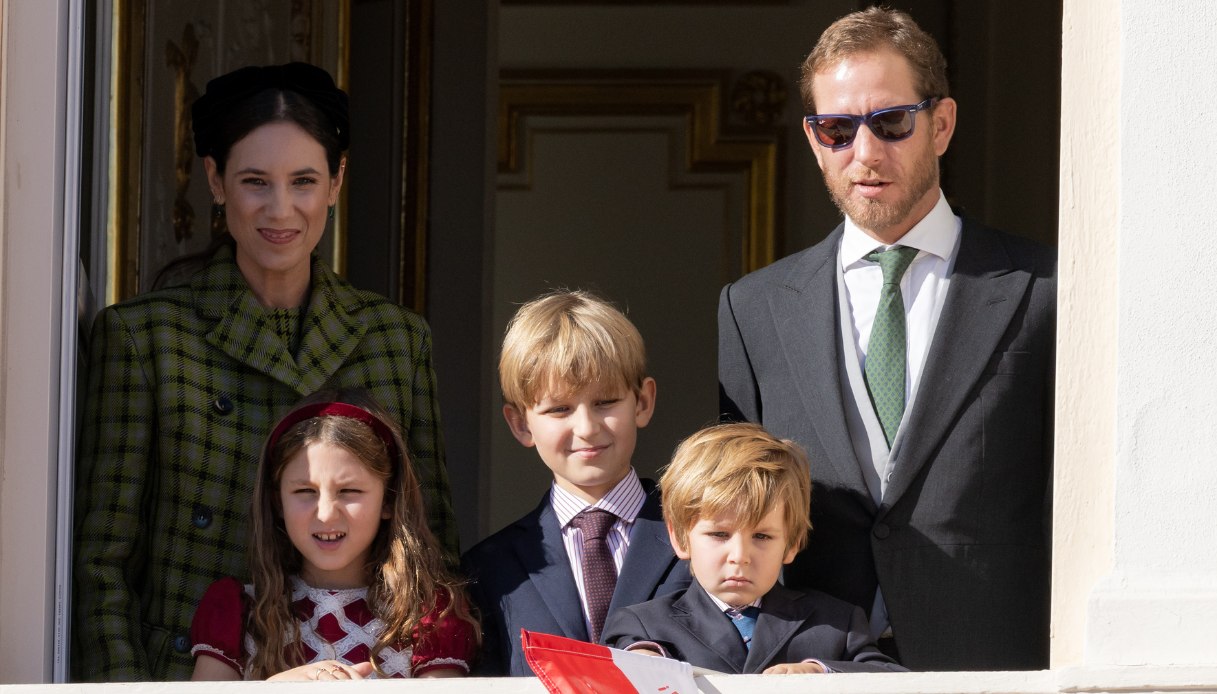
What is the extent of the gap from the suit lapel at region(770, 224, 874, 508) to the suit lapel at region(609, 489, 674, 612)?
0.27 m

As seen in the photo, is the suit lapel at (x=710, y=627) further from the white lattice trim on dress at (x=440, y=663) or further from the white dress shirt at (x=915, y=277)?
the white dress shirt at (x=915, y=277)

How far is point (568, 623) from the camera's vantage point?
2836mm

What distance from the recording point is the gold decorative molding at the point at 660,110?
660 cm

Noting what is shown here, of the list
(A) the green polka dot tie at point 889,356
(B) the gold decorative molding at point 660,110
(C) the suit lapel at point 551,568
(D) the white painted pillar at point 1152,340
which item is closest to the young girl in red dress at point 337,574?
(C) the suit lapel at point 551,568

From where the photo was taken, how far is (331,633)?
9.20ft

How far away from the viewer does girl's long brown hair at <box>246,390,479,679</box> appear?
277cm

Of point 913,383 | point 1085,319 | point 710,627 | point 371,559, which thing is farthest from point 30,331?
point 1085,319

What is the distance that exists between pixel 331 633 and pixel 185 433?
390mm

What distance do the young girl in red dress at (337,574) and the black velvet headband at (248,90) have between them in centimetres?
52

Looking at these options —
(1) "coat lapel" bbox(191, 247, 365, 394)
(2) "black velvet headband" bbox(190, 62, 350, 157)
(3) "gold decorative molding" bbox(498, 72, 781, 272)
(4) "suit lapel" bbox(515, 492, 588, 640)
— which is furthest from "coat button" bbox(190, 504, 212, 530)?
(3) "gold decorative molding" bbox(498, 72, 781, 272)

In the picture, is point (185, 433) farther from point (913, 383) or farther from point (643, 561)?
point (913, 383)

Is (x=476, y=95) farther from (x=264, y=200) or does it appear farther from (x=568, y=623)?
(x=568, y=623)

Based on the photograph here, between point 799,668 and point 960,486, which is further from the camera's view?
point 960,486

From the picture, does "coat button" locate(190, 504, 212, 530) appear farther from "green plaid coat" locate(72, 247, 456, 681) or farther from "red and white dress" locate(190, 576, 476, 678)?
"red and white dress" locate(190, 576, 476, 678)
